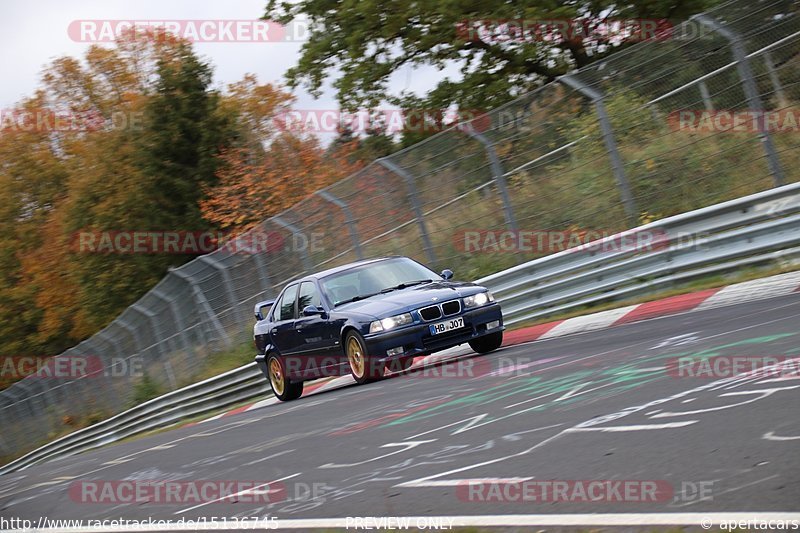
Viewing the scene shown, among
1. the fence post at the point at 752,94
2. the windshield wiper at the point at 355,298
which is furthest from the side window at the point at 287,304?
the fence post at the point at 752,94

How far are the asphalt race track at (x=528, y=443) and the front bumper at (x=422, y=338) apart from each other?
402mm

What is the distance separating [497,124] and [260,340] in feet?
15.1

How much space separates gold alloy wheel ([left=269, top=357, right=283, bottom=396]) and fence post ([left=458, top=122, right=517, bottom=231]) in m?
4.00

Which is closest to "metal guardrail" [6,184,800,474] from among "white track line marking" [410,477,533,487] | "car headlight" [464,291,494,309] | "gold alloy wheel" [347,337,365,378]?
"car headlight" [464,291,494,309]

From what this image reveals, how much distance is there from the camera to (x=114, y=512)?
25.0ft

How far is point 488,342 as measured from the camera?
13.5m

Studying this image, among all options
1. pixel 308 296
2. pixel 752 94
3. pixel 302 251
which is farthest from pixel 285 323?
pixel 752 94

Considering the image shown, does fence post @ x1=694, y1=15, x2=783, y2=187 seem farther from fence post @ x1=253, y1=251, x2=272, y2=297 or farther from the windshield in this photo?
fence post @ x1=253, y1=251, x2=272, y2=297

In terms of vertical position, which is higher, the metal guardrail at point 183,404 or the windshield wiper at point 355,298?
the windshield wiper at point 355,298

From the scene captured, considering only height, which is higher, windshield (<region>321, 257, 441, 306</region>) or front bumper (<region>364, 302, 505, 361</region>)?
windshield (<region>321, 257, 441, 306</region>)

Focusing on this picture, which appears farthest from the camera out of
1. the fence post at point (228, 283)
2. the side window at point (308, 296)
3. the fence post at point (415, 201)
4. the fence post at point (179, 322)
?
the fence post at point (179, 322)

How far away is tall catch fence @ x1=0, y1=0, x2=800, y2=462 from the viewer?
13000mm

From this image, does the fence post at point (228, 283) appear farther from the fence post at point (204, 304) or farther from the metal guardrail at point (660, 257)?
the metal guardrail at point (660, 257)

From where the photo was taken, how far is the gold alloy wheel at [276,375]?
15.3 meters
